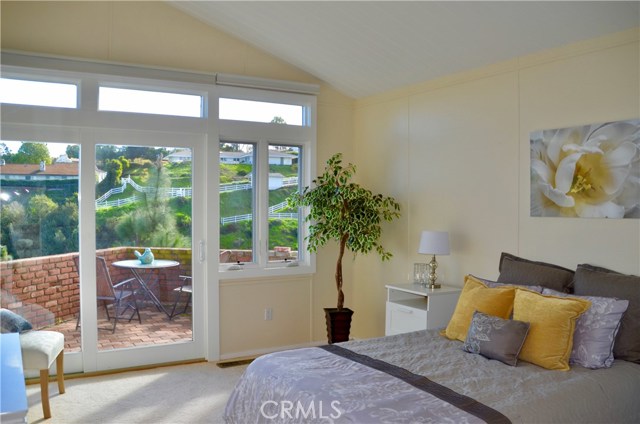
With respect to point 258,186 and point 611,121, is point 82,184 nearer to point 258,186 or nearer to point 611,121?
point 258,186

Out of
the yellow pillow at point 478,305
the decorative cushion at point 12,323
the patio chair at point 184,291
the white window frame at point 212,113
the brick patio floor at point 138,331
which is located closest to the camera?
the yellow pillow at point 478,305

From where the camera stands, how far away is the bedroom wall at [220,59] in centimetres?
425

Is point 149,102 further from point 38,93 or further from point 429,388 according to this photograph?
point 429,388

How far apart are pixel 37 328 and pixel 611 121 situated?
4362 mm

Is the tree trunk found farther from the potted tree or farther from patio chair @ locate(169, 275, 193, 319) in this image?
patio chair @ locate(169, 275, 193, 319)

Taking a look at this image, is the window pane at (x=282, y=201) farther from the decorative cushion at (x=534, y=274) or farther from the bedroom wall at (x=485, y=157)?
the decorative cushion at (x=534, y=274)

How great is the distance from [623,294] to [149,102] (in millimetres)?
3844

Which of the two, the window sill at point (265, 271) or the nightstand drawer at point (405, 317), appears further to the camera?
the window sill at point (265, 271)

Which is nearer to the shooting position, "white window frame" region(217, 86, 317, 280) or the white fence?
the white fence

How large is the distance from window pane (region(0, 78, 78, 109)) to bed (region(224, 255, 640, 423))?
2.76m

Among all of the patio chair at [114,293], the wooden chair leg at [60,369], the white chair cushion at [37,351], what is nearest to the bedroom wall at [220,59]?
the patio chair at [114,293]

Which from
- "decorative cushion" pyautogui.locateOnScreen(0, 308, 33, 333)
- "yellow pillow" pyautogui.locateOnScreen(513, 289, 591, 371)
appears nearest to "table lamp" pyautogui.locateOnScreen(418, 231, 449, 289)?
"yellow pillow" pyautogui.locateOnScreen(513, 289, 591, 371)

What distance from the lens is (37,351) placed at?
3.53m

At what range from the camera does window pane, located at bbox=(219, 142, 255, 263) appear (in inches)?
198
